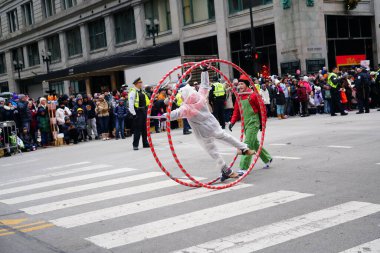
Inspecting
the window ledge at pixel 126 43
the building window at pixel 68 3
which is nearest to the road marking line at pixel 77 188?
the window ledge at pixel 126 43

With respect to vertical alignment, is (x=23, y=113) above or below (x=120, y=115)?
above

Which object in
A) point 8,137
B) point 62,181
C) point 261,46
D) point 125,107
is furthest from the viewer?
point 261,46

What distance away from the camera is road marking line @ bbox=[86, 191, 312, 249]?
5996mm

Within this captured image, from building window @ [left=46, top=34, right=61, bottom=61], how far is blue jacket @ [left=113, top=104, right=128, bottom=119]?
113 ft

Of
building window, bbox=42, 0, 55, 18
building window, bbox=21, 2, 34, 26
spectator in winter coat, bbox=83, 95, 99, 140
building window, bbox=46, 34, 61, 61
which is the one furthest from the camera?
building window, bbox=21, 2, 34, 26

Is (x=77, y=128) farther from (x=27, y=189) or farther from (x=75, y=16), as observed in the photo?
(x=75, y=16)

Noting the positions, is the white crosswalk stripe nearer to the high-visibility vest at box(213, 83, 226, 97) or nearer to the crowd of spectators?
the high-visibility vest at box(213, 83, 226, 97)

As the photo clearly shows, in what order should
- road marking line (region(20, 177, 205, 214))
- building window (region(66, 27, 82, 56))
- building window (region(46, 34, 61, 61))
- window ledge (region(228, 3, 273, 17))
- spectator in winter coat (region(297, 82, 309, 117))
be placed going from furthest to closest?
building window (region(46, 34, 61, 61)) → building window (region(66, 27, 82, 56)) → window ledge (region(228, 3, 273, 17)) → spectator in winter coat (region(297, 82, 309, 117)) → road marking line (region(20, 177, 205, 214))

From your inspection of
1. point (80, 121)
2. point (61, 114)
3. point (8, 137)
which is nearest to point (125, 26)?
point (80, 121)

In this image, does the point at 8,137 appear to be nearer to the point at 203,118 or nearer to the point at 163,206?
the point at 203,118

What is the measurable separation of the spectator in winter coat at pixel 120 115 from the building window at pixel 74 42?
30.4 metres

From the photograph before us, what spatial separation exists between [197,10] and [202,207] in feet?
101

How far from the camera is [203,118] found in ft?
29.2

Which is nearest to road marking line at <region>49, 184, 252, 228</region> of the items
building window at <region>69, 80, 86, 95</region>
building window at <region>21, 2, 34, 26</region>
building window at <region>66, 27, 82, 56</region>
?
building window at <region>69, 80, 86, 95</region>
